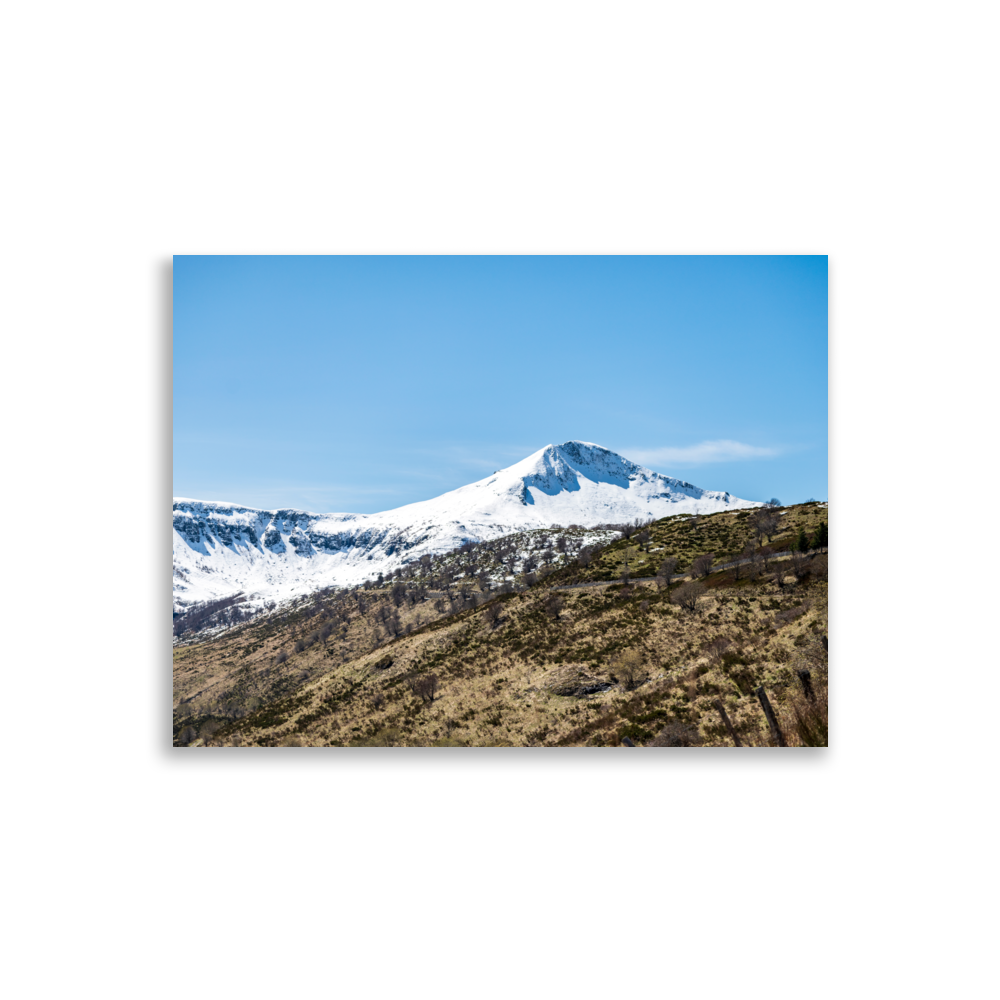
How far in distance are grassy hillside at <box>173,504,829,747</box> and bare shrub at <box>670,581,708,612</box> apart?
331mm

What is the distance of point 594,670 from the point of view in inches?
744

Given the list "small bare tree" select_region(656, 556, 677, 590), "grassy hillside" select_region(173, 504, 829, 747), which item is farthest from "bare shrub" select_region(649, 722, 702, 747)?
"small bare tree" select_region(656, 556, 677, 590)

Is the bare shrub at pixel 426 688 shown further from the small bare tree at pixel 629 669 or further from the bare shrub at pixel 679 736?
the bare shrub at pixel 679 736

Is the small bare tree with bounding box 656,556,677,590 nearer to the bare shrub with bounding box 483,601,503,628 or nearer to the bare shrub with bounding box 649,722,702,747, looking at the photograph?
the bare shrub with bounding box 483,601,503,628

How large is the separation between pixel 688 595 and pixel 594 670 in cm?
829

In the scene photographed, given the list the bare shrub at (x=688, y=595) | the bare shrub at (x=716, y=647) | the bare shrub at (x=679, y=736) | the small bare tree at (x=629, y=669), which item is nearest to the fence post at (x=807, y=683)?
the bare shrub at (x=679, y=736)

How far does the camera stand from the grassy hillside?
11562 mm

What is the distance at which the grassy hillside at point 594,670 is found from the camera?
11.6 metres
